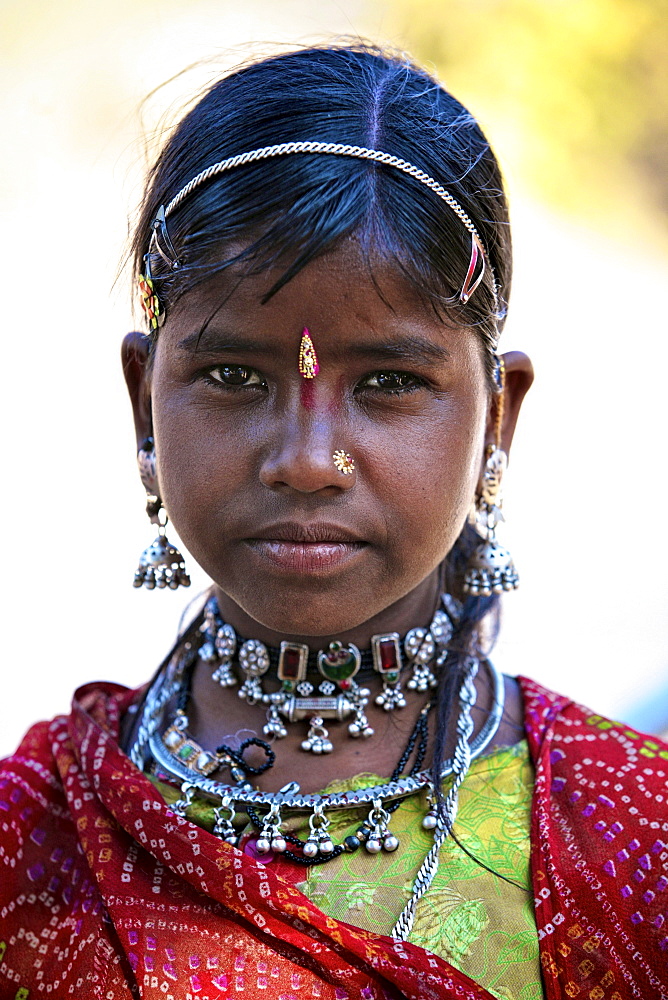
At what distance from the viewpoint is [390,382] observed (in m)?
1.55

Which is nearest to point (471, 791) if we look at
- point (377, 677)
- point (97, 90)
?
point (377, 677)

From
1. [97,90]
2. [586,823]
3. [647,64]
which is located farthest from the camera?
[647,64]

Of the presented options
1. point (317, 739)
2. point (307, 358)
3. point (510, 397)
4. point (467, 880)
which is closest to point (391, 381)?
point (307, 358)

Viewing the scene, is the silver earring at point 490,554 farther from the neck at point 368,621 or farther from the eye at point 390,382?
the eye at point 390,382

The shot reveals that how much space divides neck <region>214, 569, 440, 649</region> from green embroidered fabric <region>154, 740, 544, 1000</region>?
0.78 ft

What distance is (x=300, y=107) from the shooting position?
1.59 meters

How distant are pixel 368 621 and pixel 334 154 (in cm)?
77

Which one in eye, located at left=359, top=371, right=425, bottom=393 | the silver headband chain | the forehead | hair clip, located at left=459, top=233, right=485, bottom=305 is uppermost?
the silver headband chain

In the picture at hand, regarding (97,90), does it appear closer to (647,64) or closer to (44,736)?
(647,64)

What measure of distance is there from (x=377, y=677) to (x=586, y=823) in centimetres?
42

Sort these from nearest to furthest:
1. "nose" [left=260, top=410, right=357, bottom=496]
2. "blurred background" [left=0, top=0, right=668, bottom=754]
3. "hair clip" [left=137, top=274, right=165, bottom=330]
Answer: "nose" [left=260, top=410, right=357, bottom=496] < "hair clip" [left=137, top=274, right=165, bottom=330] < "blurred background" [left=0, top=0, right=668, bottom=754]

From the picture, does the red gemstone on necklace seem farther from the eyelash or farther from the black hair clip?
the black hair clip

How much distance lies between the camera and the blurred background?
4371 mm

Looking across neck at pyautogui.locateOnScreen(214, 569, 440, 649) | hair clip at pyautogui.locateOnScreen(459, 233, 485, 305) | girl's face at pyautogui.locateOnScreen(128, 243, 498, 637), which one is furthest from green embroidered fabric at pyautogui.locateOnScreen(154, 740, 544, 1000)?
hair clip at pyautogui.locateOnScreen(459, 233, 485, 305)
